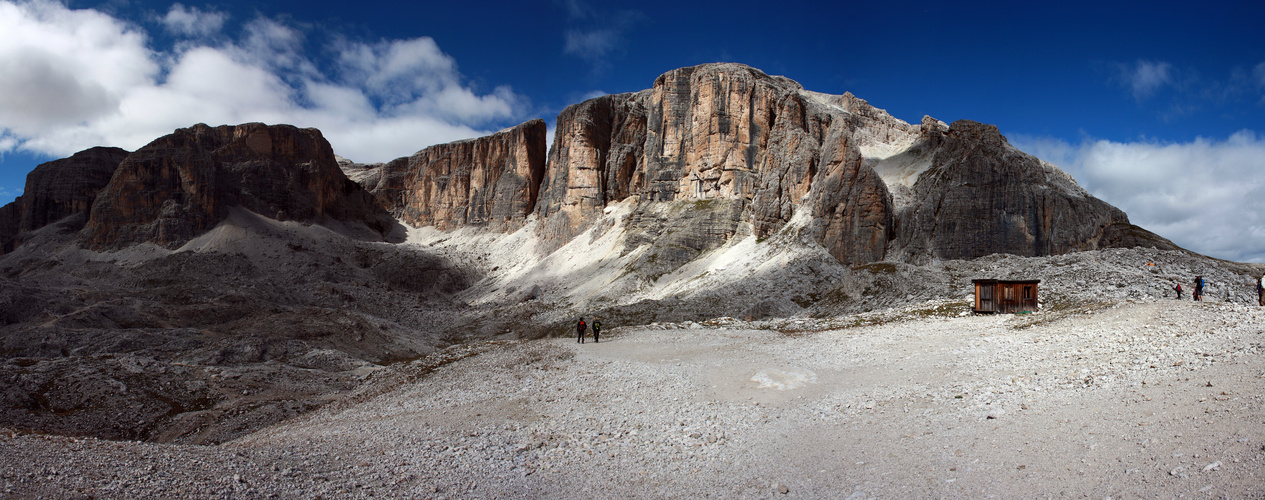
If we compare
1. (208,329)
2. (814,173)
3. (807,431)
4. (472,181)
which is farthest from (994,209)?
(472,181)

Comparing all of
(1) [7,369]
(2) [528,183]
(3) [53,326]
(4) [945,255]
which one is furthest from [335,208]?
(4) [945,255]

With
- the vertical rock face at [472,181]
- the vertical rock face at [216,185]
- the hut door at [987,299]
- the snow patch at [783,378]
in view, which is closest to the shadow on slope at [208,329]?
the vertical rock face at [216,185]

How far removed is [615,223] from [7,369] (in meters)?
52.6

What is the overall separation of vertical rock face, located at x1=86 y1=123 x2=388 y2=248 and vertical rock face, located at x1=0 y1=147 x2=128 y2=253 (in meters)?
13.6

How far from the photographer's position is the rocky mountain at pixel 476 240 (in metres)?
26.0

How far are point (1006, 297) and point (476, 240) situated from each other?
7314 cm

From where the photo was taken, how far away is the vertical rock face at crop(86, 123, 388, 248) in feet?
255

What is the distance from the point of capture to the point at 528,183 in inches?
3472

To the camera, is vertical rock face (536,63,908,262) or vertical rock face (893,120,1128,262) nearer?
vertical rock face (893,120,1128,262)

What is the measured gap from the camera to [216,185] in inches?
3184

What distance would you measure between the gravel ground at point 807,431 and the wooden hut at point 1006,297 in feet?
17.6

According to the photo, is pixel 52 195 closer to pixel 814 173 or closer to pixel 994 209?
pixel 814 173

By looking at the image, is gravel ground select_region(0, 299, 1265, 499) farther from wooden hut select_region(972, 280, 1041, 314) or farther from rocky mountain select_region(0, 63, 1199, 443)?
rocky mountain select_region(0, 63, 1199, 443)

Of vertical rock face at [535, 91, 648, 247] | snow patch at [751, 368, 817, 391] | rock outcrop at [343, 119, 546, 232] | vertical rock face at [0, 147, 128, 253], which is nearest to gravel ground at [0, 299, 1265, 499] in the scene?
snow patch at [751, 368, 817, 391]
